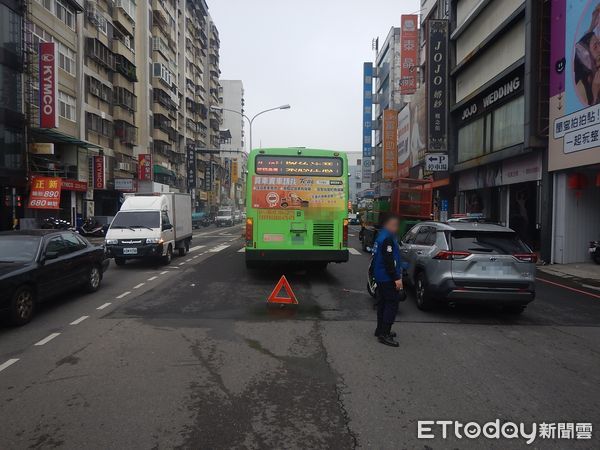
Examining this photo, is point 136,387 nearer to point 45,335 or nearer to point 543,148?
point 45,335

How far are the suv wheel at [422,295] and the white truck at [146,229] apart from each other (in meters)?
8.60

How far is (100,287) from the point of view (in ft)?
35.3

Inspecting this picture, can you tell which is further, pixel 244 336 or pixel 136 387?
pixel 244 336

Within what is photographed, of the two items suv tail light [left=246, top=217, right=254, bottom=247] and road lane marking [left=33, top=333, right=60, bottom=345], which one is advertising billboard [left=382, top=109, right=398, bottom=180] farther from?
road lane marking [left=33, top=333, right=60, bottom=345]

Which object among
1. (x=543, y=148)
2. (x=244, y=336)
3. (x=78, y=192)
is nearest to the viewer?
(x=244, y=336)

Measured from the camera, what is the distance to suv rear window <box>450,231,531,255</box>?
25.1ft

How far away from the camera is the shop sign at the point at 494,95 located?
1955 centimetres

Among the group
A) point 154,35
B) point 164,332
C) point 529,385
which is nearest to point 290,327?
point 164,332

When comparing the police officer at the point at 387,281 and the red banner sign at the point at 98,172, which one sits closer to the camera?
the police officer at the point at 387,281

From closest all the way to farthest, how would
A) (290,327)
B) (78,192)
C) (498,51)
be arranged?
(290,327)
(498,51)
(78,192)

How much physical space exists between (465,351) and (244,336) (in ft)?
9.82

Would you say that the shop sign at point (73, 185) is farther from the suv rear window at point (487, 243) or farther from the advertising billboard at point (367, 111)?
the advertising billboard at point (367, 111)

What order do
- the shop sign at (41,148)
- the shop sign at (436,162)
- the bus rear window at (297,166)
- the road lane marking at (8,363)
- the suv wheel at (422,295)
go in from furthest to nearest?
the shop sign at (436,162), the shop sign at (41,148), the bus rear window at (297,166), the suv wheel at (422,295), the road lane marking at (8,363)

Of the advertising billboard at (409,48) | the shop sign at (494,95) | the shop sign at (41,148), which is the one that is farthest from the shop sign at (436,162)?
the shop sign at (41,148)
